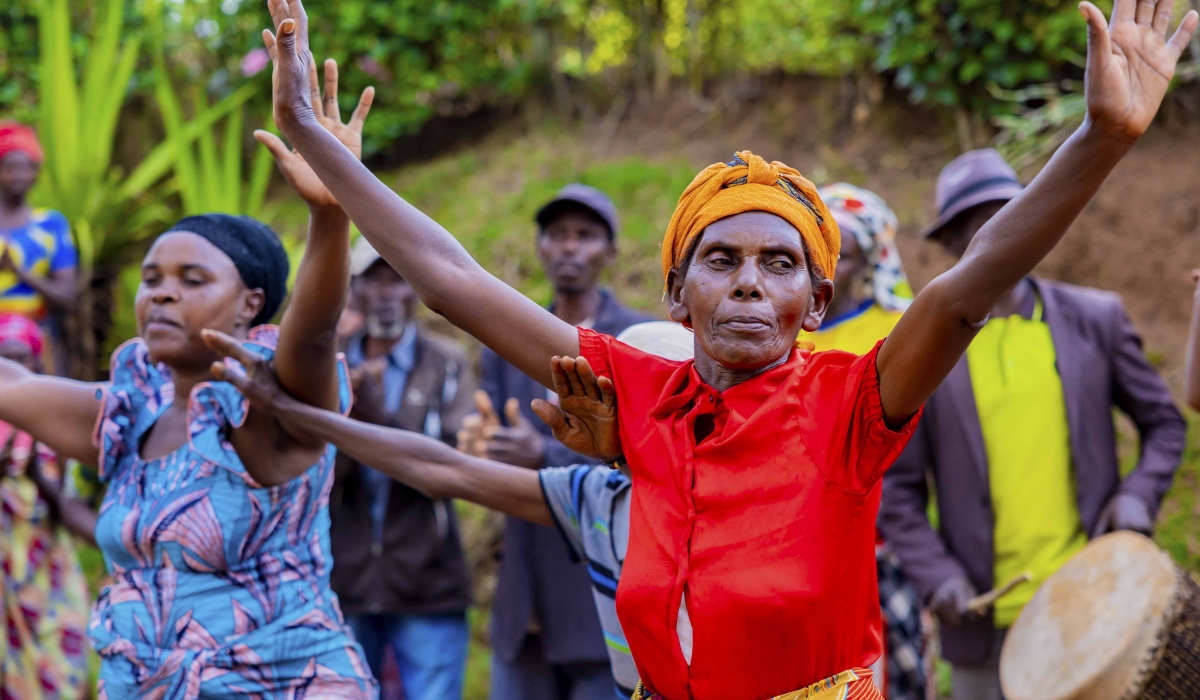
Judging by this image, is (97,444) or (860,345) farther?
(860,345)

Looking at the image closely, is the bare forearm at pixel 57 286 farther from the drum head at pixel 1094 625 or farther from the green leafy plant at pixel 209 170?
the drum head at pixel 1094 625

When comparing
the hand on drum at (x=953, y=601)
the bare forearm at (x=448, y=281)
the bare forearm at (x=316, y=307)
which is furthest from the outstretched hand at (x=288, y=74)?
the hand on drum at (x=953, y=601)

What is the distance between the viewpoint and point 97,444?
3057mm

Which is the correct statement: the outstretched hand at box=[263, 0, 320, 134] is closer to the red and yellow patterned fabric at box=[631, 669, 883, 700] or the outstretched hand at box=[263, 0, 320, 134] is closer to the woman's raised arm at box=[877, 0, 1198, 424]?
the woman's raised arm at box=[877, 0, 1198, 424]

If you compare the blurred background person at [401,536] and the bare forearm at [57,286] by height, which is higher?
the bare forearm at [57,286]

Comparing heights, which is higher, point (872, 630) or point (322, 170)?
point (322, 170)

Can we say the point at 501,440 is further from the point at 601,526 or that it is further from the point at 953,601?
the point at 953,601

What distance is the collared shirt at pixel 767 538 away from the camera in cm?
195

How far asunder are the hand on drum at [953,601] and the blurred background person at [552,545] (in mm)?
1211

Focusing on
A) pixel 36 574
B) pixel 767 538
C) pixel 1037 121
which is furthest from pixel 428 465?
pixel 1037 121

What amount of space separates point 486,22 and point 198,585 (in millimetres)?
6816

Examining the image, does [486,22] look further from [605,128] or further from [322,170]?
[322,170]

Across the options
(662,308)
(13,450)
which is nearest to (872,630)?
(13,450)

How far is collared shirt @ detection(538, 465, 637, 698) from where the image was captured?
107 inches
